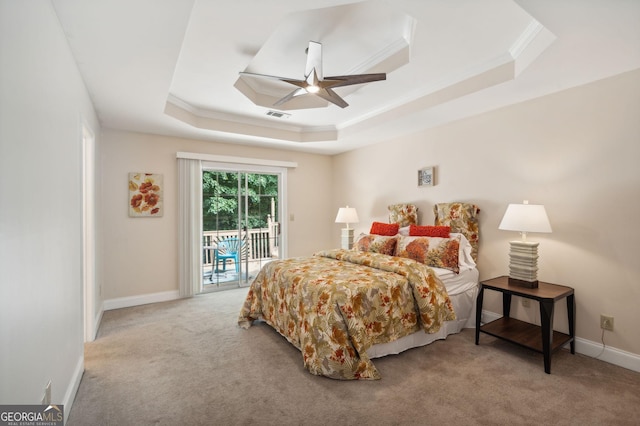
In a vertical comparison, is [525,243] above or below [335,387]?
above

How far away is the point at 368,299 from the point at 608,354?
2.06m

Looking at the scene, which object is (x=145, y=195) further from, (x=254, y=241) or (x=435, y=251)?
(x=435, y=251)

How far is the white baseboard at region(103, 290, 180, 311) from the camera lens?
398cm

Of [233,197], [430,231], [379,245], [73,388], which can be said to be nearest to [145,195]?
[233,197]

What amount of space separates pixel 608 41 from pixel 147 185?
4.91 meters

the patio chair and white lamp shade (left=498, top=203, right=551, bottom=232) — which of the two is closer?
white lamp shade (left=498, top=203, right=551, bottom=232)

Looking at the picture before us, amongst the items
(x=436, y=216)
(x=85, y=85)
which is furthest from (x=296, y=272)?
(x=85, y=85)

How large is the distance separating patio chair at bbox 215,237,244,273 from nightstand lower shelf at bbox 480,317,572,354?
12.0 ft

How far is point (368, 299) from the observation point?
2.44 meters

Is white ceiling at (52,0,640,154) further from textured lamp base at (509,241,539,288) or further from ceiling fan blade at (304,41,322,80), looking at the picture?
textured lamp base at (509,241,539,288)

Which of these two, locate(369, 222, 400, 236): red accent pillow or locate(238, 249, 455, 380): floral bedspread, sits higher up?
locate(369, 222, 400, 236): red accent pillow

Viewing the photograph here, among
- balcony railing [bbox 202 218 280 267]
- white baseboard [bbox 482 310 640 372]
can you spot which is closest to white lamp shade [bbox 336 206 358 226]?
balcony railing [bbox 202 218 280 267]

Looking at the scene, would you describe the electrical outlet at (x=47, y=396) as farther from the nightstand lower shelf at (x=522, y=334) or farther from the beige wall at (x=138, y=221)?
the nightstand lower shelf at (x=522, y=334)

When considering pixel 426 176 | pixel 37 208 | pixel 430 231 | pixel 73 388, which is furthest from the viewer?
pixel 426 176
